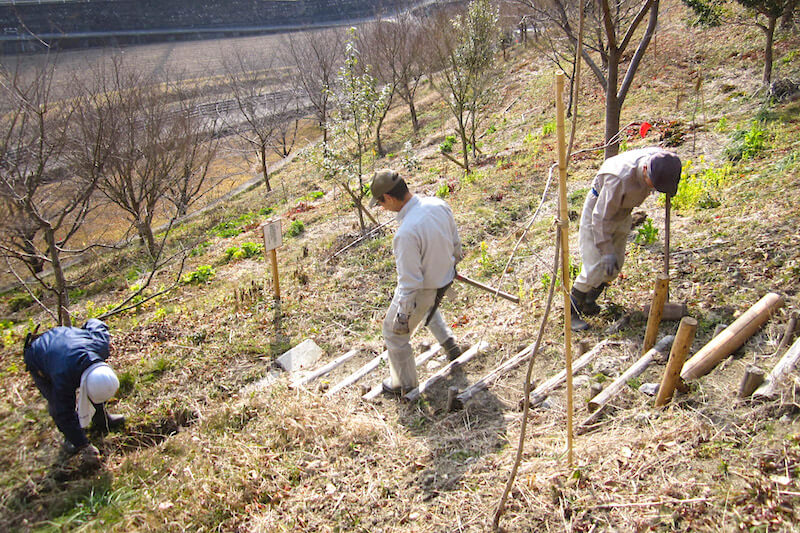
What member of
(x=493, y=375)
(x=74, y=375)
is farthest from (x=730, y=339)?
(x=74, y=375)

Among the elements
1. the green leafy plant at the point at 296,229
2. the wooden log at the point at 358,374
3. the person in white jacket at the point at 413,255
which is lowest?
the green leafy plant at the point at 296,229

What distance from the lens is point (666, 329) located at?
4250 mm

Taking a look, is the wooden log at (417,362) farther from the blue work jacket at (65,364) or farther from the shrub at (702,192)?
the shrub at (702,192)

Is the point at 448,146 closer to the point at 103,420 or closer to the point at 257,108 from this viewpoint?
the point at 257,108

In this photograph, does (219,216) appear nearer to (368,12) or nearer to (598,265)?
(598,265)

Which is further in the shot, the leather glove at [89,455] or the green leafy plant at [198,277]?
the green leafy plant at [198,277]

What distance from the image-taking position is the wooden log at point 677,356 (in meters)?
3.01

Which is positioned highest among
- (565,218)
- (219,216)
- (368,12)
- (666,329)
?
(368,12)

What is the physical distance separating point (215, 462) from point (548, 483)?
8.42 feet

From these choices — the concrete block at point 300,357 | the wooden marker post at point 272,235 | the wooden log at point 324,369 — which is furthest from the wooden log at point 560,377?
the wooden marker post at point 272,235

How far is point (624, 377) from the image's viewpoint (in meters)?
3.70

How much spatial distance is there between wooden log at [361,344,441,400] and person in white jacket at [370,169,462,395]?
45 centimetres

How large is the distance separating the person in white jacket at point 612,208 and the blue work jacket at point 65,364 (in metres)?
4.30

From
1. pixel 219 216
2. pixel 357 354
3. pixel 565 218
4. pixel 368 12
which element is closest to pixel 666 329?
pixel 565 218
